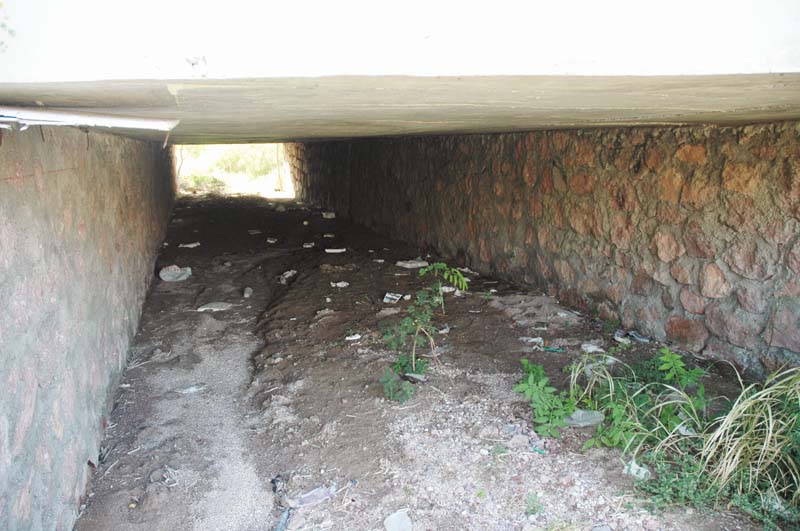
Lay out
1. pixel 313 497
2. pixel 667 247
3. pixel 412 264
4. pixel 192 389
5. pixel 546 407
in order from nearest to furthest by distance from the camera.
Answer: pixel 313 497, pixel 546 407, pixel 192 389, pixel 667 247, pixel 412 264

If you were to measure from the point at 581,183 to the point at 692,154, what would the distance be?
96 cm

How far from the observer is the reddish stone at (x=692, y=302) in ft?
12.2

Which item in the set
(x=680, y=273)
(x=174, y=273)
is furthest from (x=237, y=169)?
(x=680, y=273)

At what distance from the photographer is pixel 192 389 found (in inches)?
144

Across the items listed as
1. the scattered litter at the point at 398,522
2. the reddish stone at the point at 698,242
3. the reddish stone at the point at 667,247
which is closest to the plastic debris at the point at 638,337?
the reddish stone at the point at 667,247

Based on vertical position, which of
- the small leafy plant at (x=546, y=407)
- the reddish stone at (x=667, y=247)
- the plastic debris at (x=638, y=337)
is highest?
the reddish stone at (x=667, y=247)

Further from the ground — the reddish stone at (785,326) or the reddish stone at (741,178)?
the reddish stone at (741,178)

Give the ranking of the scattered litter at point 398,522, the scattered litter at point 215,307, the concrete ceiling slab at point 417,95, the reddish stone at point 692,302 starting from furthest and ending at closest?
the scattered litter at point 215,307
the reddish stone at point 692,302
the scattered litter at point 398,522
the concrete ceiling slab at point 417,95

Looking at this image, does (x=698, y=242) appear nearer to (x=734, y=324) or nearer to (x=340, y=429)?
(x=734, y=324)

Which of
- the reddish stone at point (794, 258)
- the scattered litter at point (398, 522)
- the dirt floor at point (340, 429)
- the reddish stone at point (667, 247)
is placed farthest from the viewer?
the reddish stone at point (667, 247)

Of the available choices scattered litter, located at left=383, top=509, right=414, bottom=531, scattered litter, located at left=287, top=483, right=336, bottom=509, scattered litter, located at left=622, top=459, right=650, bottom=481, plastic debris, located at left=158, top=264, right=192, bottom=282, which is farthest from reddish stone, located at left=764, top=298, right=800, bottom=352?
plastic debris, located at left=158, top=264, right=192, bottom=282

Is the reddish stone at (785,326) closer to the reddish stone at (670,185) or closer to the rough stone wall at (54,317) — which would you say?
the reddish stone at (670,185)

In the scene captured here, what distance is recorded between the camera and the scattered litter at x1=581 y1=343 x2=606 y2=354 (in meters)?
3.86

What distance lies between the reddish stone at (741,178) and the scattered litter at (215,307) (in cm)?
395
